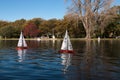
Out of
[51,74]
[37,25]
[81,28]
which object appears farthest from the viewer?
[37,25]

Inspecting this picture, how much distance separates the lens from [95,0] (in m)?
114

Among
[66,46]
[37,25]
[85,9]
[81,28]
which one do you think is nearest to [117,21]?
[81,28]

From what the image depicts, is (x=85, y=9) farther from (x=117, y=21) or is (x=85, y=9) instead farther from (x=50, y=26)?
(x=50, y=26)

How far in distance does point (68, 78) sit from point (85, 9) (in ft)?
317

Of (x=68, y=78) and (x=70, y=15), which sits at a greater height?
(x=70, y=15)

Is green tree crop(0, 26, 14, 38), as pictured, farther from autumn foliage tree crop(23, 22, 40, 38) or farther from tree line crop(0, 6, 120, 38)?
autumn foliage tree crop(23, 22, 40, 38)

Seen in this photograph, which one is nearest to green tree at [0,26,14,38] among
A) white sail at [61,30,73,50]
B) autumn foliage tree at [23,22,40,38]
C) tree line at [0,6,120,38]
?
tree line at [0,6,120,38]

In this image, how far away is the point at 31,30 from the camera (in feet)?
528

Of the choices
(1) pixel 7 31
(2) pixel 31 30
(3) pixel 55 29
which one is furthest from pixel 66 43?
(1) pixel 7 31

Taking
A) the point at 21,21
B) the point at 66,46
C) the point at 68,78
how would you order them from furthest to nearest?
the point at 21,21, the point at 66,46, the point at 68,78

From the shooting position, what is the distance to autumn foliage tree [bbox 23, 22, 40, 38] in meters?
163

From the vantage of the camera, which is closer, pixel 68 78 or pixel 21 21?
pixel 68 78

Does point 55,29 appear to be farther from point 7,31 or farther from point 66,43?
point 66,43

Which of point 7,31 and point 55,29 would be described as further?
point 7,31
